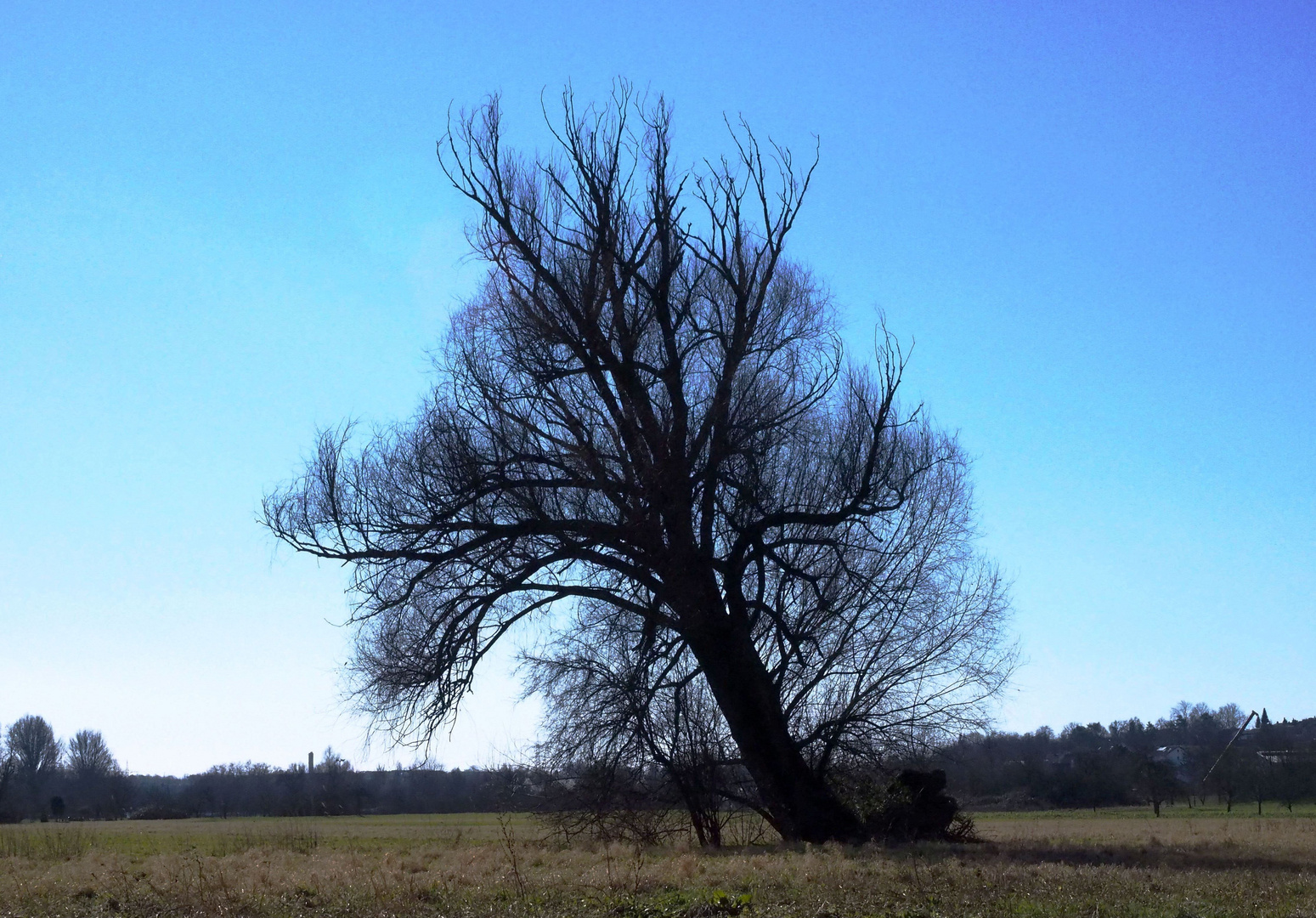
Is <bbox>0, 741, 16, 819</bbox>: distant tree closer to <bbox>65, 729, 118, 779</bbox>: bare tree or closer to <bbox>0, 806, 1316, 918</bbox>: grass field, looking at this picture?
<bbox>65, 729, 118, 779</bbox>: bare tree

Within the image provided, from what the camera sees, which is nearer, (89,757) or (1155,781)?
(1155,781)

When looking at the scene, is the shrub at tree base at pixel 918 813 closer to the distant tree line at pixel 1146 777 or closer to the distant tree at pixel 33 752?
the distant tree line at pixel 1146 777

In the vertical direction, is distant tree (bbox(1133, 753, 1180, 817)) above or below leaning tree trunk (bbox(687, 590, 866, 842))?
below

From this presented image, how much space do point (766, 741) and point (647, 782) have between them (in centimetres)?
210

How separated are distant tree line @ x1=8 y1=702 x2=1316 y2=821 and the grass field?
940 millimetres

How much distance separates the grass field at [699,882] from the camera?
1023 centimetres

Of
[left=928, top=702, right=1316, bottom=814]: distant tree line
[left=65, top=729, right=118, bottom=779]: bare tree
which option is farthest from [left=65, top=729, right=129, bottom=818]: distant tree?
[left=928, top=702, right=1316, bottom=814]: distant tree line

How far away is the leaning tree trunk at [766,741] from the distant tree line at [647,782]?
0.59 m

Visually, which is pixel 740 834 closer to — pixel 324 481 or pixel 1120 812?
pixel 324 481

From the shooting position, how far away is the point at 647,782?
1795 cm

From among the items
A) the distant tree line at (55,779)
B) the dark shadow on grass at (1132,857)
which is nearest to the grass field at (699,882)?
the dark shadow on grass at (1132,857)

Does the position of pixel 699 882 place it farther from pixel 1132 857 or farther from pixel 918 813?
pixel 918 813

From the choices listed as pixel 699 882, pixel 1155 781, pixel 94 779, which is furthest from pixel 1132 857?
pixel 94 779

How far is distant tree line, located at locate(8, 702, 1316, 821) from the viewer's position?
1808 centimetres
